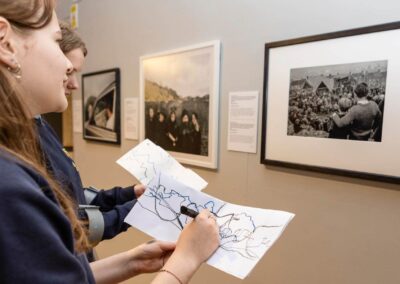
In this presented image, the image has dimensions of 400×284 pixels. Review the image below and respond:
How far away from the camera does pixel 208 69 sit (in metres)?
1.45

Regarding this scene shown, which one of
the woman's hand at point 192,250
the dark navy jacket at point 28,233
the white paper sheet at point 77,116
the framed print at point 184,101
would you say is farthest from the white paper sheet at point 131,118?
the dark navy jacket at point 28,233

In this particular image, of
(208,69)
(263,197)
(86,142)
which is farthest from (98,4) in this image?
(263,197)

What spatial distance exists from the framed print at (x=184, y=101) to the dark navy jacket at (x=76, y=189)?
1.52ft

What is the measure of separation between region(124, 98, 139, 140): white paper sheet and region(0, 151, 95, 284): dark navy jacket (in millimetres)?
1503

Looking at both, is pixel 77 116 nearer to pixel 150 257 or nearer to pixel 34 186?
pixel 150 257

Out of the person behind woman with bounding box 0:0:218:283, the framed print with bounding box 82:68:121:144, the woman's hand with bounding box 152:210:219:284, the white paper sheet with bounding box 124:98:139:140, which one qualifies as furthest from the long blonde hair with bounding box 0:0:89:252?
the framed print with bounding box 82:68:121:144

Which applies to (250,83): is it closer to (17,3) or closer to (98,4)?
(17,3)

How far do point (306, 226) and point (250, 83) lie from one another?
590mm

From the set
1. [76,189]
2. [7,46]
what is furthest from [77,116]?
[7,46]

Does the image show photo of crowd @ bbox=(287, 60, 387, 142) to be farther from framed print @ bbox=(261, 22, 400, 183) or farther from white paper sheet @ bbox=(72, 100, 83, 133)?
white paper sheet @ bbox=(72, 100, 83, 133)

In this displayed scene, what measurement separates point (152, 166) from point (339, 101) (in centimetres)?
66

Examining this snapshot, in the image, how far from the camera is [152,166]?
112 cm

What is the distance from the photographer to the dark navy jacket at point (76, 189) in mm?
798

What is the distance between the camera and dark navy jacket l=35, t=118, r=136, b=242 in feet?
2.62
